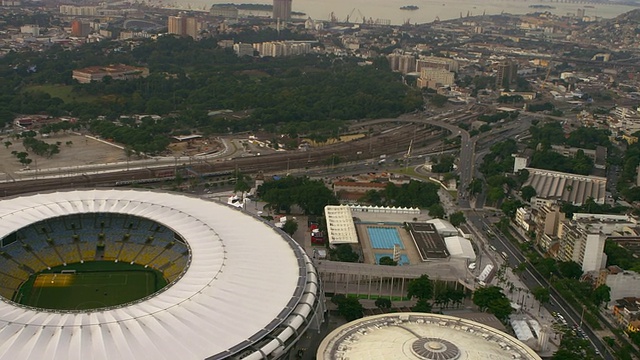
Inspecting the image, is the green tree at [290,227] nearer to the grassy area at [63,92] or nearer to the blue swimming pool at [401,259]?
the blue swimming pool at [401,259]

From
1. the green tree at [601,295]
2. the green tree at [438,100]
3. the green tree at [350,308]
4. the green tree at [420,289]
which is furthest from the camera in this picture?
the green tree at [438,100]

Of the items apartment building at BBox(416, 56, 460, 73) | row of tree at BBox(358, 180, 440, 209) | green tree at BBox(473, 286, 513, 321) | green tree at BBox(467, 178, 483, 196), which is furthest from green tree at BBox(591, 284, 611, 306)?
apartment building at BBox(416, 56, 460, 73)

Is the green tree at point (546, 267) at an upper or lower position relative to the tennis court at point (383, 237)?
lower

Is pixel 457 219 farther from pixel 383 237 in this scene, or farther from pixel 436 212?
pixel 383 237

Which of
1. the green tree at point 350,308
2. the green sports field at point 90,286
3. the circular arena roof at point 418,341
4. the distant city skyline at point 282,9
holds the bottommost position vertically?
the green tree at point 350,308

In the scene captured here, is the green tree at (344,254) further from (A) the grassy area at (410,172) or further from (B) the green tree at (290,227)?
(A) the grassy area at (410,172)

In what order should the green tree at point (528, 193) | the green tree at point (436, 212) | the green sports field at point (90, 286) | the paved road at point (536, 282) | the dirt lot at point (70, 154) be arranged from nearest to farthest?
the green sports field at point (90, 286) < the paved road at point (536, 282) < the green tree at point (436, 212) < the green tree at point (528, 193) < the dirt lot at point (70, 154)

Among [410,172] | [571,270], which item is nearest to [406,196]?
[410,172]

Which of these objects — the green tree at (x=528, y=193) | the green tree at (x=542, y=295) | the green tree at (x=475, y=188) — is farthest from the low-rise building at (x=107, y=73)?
the green tree at (x=542, y=295)

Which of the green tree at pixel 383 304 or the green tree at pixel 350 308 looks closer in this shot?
the green tree at pixel 350 308
